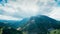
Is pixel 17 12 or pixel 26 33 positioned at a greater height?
pixel 17 12

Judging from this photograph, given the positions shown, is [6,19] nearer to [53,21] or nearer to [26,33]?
[26,33]

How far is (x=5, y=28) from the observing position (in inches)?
88.8

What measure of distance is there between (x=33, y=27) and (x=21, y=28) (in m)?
0.13

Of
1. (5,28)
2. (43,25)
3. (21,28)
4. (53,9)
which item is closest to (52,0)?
(53,9)

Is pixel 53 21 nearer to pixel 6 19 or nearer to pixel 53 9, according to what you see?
pixel 53 9

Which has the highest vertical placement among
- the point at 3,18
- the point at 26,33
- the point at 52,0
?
the point at 52,0

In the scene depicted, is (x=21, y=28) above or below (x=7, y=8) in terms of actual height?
below

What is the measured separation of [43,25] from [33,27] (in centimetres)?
11

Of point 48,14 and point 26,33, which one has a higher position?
point 48,14

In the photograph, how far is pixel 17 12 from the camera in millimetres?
2254

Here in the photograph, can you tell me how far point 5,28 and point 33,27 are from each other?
12.0 inches

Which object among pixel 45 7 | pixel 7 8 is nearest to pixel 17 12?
pixel 7 8

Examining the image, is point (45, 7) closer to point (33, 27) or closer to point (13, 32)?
point (33, 27)

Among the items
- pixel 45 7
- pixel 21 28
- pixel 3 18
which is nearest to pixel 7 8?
pixel 3 18
